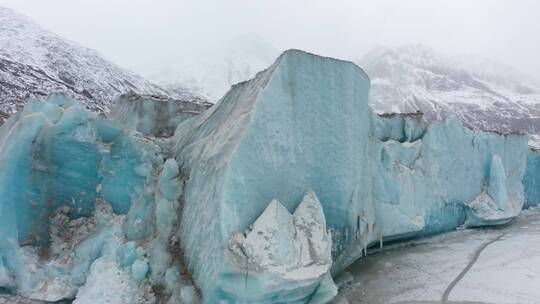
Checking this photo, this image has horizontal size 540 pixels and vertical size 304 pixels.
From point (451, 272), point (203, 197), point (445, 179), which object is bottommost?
point (451, 272)

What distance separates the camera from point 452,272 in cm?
857

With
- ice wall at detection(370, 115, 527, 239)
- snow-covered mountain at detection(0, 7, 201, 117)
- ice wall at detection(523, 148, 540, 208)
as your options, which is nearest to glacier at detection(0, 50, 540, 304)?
ice wall at detection(370, 115, 527, 239)

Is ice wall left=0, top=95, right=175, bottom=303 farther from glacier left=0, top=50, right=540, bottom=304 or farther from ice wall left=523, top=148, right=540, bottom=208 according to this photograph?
ice wall left=523, top=148, right=540, bottom=208

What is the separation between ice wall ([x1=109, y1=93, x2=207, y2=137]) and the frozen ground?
19.0ft

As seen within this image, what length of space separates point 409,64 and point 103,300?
3055 inches

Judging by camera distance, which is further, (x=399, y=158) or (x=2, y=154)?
(x=399, y=158)

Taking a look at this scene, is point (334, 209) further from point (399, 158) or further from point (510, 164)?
point (510, 164)

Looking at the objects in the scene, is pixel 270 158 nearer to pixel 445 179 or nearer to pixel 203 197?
pixel 203 197

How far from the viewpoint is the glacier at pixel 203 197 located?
5656 mm

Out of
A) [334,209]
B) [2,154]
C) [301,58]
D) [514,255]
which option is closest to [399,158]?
[514,255]

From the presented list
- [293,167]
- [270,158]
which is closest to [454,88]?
[293,167]

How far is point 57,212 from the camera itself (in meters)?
7.07

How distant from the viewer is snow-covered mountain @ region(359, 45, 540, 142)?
5431 centimetres

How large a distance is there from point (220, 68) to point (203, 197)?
78.7 m
